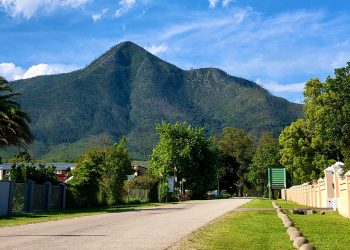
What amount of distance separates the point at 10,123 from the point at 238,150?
8991cm

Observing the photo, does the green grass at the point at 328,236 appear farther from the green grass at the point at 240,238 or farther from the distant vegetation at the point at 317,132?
the distant vegetation at the point at 317,132

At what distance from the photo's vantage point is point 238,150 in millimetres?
115938

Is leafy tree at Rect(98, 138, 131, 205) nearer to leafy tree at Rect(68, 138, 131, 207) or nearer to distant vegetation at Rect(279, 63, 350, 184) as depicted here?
leafy tree at Rect(68, 138, 131, 207)

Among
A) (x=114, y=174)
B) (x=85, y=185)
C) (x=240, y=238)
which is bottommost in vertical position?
(x=240, y=238)

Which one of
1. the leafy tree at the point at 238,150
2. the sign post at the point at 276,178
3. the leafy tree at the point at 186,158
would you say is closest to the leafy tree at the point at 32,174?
the sign post at the point at 276,178

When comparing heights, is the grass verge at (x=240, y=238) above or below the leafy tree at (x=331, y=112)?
below

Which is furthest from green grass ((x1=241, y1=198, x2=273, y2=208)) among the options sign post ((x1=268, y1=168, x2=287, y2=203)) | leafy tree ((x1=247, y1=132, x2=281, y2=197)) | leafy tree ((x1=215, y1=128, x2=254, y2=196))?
leafy tree ((x1=215, y1=128, x2=254, y2=196))

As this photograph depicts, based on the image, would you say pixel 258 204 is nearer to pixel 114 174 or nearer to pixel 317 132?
pixel 317 132

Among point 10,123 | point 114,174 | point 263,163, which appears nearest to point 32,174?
point 10,123

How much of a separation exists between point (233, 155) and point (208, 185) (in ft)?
122

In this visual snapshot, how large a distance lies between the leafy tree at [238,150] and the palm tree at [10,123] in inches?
3325

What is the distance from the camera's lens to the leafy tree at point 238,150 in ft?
374

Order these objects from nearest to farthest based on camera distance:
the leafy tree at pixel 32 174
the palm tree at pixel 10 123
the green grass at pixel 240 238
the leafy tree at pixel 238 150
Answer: the green grass at pixel 240 238, the palm tree at pixel 10 123, the leafy tree at pixel 32 174, the leafy tree at pixel 238 150

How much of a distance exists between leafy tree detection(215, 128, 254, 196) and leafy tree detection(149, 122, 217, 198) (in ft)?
117
